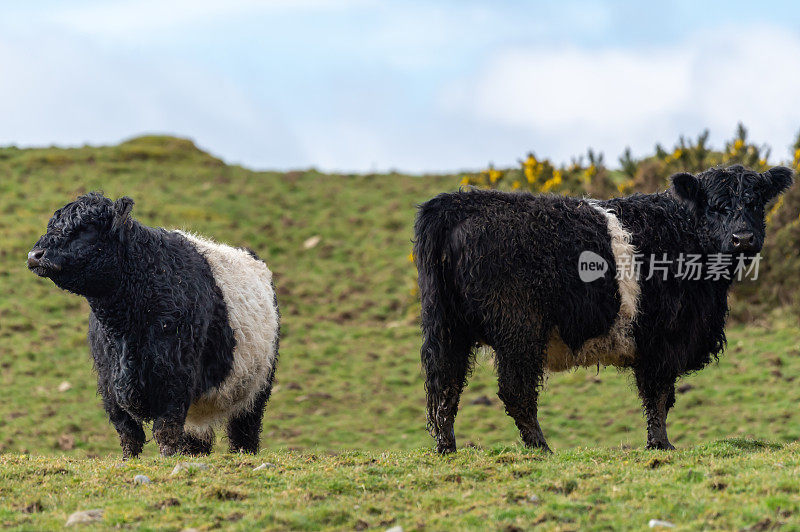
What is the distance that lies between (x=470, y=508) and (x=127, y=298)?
4.39m

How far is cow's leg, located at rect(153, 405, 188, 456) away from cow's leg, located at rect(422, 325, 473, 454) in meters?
2.50

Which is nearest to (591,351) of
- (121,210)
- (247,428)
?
(247,428)

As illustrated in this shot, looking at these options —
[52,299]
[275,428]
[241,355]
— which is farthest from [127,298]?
[52,299]

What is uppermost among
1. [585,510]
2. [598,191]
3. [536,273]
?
[598,191]

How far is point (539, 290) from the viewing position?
8406 millimetres

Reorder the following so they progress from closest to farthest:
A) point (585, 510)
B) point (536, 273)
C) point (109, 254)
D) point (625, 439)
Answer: point (585, 510), point (536, 273), point (109, 254), point (625, 439)

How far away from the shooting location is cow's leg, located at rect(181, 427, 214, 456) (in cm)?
1045

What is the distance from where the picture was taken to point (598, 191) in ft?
79.8

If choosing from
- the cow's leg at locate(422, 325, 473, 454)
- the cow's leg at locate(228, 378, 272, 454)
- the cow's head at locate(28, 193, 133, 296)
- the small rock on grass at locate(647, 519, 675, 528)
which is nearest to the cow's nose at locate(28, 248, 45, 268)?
the cow's head at locate(28, 193, 133, 296)

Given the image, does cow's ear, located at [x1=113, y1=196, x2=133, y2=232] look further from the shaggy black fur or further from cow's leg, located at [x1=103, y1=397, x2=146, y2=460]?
the shaggy black fur

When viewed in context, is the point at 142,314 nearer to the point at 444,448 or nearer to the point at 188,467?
the point at 188,467

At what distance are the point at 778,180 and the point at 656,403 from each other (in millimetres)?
2785

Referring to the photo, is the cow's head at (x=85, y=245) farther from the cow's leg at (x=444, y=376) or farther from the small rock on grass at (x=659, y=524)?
the small rock on grass at (x=659, y=524)

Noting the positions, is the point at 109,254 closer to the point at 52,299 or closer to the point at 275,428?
the point at 275,428
